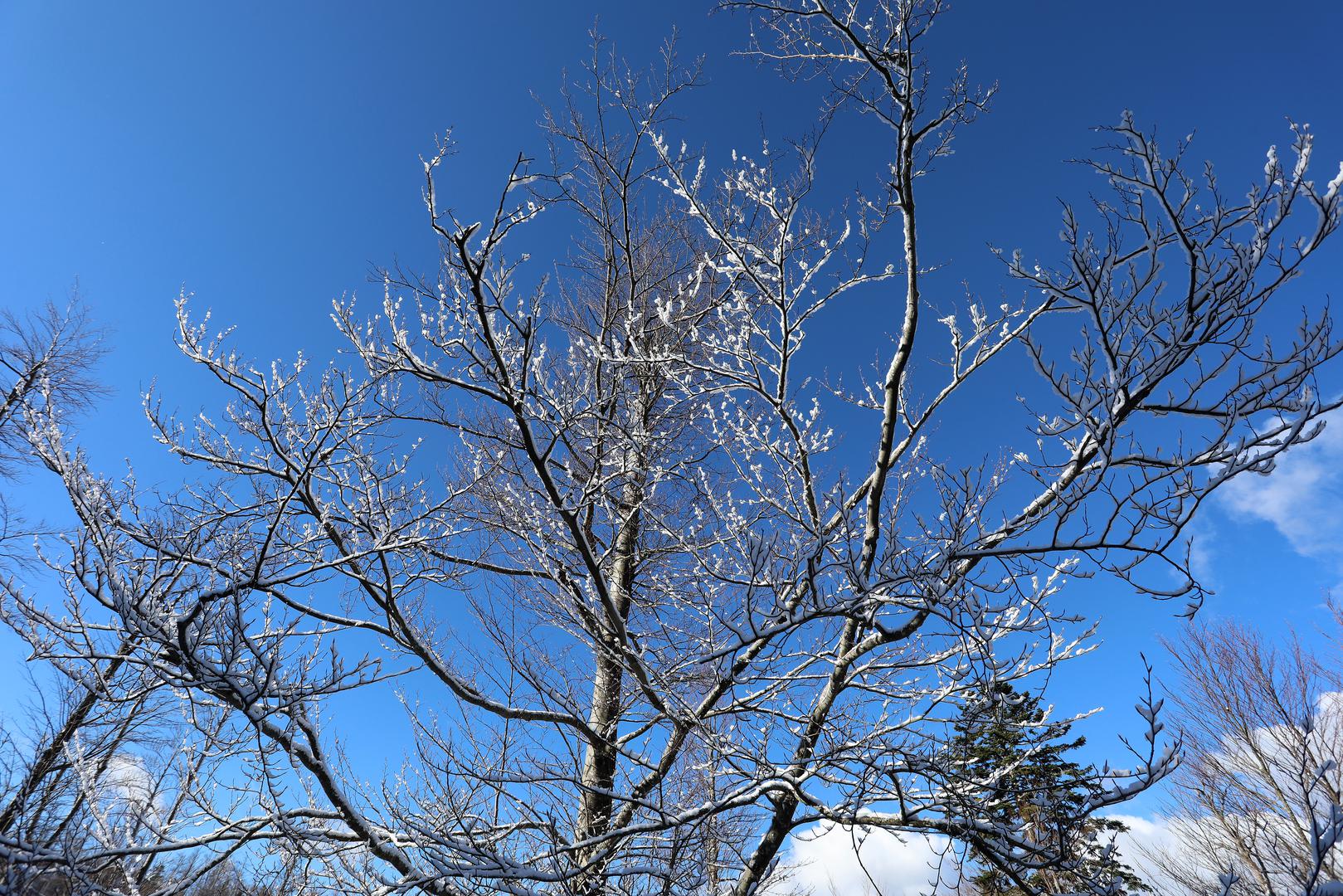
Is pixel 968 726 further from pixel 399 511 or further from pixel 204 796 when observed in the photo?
pixel 204 796

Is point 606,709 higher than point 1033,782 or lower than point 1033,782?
higher

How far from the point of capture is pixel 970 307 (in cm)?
457

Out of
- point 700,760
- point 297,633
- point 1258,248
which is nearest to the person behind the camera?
point 1258,248

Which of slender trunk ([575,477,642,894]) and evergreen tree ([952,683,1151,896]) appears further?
slender trunk ([575,477,642,894])

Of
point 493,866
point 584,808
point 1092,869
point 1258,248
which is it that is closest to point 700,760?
point 584,808

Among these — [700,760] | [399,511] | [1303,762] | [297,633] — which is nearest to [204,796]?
[297,633]

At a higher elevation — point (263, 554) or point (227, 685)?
point (263, 554)

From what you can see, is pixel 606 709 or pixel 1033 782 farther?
pixel 606 709

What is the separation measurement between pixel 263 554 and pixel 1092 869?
13.7 feet

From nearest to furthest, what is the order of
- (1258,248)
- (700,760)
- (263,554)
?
(1258,248) → (263,554) → (700,760)

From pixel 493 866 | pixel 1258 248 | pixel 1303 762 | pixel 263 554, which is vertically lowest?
pixel 493 866

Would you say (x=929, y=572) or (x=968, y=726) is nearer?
(x=929, y=572)

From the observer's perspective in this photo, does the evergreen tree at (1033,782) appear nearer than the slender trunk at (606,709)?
Yes

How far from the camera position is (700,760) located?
15.4ft
